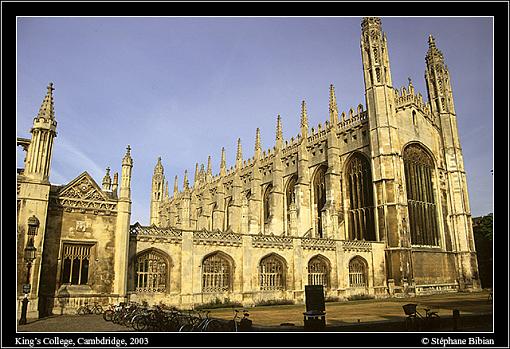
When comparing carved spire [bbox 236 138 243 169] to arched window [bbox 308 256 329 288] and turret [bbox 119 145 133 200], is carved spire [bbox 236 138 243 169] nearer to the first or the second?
arched window [bbox 308 256 329 288]

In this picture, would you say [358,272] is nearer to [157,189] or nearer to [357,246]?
[357,246]

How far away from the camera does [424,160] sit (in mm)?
39594

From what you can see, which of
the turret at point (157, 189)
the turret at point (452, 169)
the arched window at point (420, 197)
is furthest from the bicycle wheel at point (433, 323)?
the turret at point (157, 189)

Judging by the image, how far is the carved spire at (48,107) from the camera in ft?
56.1

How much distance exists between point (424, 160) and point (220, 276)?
1053 inches

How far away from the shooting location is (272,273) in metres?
26.1

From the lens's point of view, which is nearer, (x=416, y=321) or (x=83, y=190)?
(x=416, y=321)

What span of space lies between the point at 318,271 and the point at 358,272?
4.76 metres

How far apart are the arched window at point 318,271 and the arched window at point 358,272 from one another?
9.47 ft

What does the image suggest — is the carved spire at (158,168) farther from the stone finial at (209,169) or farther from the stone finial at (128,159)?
the stone finial at (128,159)

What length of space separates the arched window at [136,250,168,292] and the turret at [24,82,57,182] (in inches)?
269

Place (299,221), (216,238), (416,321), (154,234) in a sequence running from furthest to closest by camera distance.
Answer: (299,221) < (216,238) < (154,234) < (416,321)

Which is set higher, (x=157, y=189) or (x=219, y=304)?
(x=157, y=189)

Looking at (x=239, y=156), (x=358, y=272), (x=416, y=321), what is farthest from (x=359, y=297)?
(x=239, y=156)
